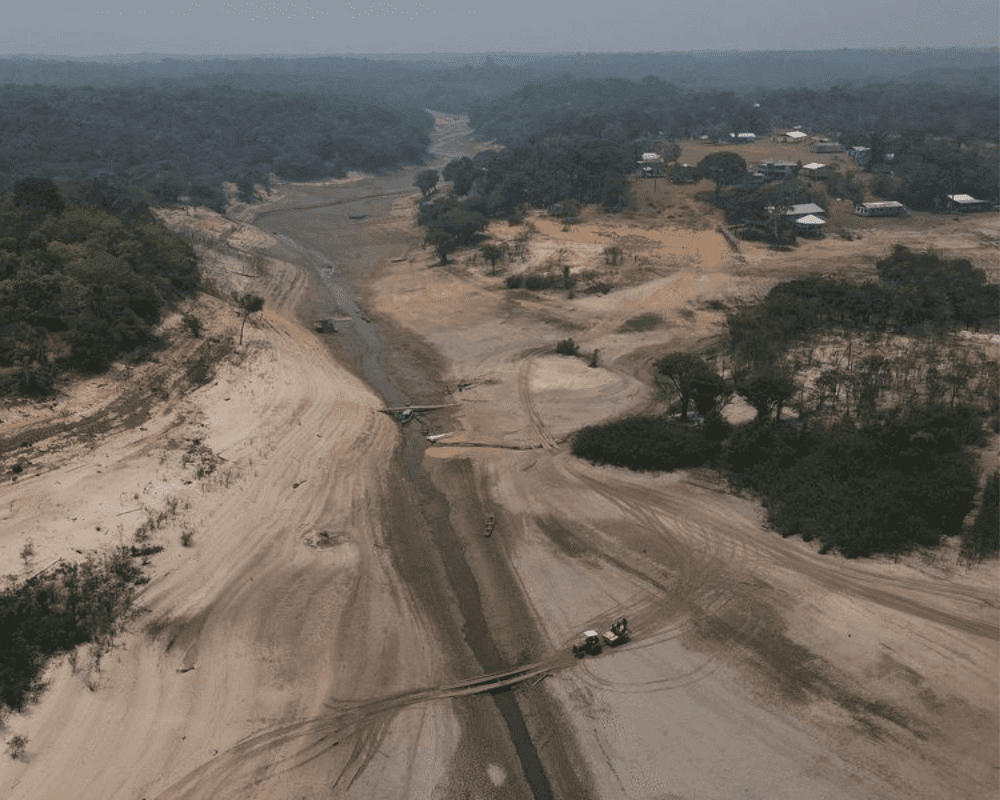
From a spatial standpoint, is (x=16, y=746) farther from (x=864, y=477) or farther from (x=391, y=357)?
(x=391, y=357)

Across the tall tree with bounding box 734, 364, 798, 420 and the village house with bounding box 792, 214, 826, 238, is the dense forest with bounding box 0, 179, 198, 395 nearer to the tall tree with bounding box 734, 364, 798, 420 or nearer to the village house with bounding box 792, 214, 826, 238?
the tall tree with bounding box 734, 364, 798, 420

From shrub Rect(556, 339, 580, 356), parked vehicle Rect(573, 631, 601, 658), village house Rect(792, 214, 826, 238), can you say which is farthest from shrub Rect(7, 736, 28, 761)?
village house Rect(792, 214, 826, 238)

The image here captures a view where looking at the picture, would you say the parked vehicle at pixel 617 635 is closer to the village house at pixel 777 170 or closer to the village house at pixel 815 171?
the village house at pixel 777 170

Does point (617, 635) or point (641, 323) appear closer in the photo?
→ point (617, 635)

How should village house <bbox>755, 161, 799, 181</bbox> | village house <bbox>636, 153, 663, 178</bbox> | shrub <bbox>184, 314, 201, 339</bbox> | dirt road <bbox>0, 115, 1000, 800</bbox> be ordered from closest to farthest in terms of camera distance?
dirt road <bbox>0, 115, 1000, 800</bbox> → shrub <bbox>184, 314, 201, 339</bbox> → village house <bbox>755, 161, 799, 181</bbox> → village house <bbox>636, 153, 663, 178</bbox>

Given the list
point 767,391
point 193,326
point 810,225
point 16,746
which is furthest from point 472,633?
point 810,225

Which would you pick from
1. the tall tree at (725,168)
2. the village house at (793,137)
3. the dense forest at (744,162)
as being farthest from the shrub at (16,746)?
the village house at (793,137)
